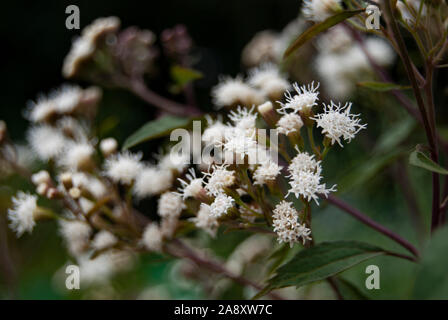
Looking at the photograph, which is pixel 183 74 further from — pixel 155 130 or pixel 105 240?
pixel 105 240

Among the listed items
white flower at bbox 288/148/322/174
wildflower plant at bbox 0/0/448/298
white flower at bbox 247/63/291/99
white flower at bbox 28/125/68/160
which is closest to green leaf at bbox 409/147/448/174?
wildflower plant at bbox 0/0/448/298

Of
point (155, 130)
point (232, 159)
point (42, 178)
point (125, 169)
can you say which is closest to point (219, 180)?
point (232, 159)

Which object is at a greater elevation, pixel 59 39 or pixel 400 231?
pixel 59 39

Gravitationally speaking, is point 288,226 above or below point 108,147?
below

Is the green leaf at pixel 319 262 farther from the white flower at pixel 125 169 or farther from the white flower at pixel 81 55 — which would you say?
the white flower at pixel 81 55

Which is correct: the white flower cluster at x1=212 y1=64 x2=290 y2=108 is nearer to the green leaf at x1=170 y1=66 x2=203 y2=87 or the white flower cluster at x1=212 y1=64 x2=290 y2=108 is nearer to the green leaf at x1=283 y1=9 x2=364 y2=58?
the green leaf at x1=170 y1=66 x2=203 y2=87

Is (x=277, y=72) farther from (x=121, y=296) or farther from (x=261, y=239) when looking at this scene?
(x=121, y=296)

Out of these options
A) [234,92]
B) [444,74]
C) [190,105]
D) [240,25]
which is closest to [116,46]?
[190,105]

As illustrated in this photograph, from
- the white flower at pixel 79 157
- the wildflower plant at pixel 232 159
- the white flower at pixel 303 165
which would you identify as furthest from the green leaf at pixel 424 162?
the white flower at pixel 79 157
